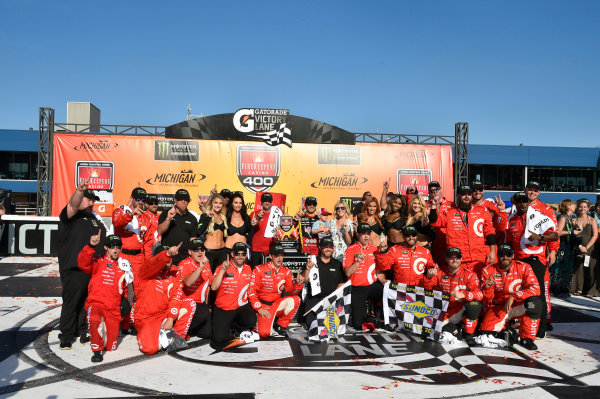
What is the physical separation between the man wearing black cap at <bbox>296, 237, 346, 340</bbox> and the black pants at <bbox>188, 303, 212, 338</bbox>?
49.1 inches

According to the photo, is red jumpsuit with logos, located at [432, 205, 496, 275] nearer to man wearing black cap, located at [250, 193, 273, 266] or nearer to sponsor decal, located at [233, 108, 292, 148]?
man wearing black cap, located at [250, 193, 273, 266]

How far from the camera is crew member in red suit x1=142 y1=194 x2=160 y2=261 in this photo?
580 cm

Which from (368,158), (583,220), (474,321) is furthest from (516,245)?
(368,158)

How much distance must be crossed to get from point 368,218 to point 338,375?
2979mm

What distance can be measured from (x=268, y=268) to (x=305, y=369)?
1.68m

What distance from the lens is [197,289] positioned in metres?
5.57

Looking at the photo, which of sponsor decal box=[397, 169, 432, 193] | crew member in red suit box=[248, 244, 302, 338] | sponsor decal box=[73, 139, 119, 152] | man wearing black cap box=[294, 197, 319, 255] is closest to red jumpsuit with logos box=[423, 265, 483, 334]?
crew member in red suit box=[248, 244, 302, 338]

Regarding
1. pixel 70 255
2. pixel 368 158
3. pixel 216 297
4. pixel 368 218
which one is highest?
pixel 368 158

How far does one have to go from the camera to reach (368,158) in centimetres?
1602

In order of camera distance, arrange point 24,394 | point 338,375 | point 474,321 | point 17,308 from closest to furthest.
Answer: point 24,394 < point 338,375 < point 474,321 < point 17,308

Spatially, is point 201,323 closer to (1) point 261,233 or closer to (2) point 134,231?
(2) point 134,231

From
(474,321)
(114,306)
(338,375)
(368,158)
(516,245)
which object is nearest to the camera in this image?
(338,375)

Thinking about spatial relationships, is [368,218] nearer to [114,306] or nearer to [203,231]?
[203,231]

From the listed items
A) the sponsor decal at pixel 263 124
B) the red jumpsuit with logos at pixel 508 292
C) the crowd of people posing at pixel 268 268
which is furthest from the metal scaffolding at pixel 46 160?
the red jumpsuit with logos at pixel 508 292
